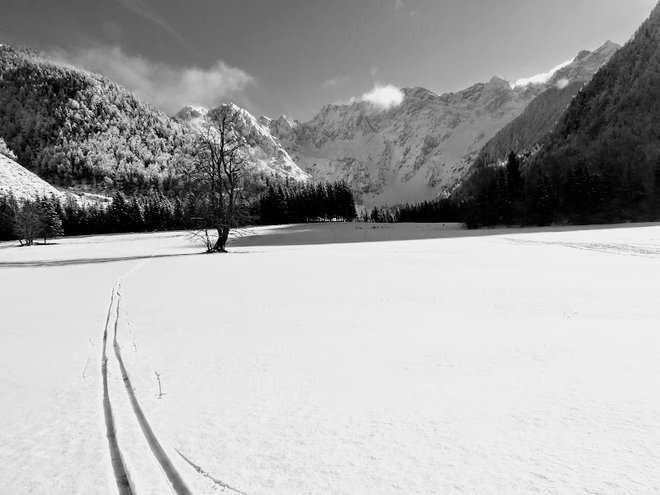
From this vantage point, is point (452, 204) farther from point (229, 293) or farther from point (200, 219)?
point (229, 293)

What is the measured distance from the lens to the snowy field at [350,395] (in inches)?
119

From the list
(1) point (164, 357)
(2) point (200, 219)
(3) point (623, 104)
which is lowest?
(1) point (164, 357)

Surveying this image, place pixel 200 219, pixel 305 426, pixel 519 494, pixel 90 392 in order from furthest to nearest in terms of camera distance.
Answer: pixel 200 219 < pixel 90 392 < pixel 305 426 < pixel 519 494

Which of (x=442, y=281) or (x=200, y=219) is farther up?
(x=200, y=219)

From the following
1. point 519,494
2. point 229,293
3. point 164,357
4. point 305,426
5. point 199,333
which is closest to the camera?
point 519,494

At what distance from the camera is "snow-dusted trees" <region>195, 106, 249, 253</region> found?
30.0 m

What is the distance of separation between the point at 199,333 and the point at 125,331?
1851mm

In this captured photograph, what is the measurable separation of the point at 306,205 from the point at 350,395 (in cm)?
11162

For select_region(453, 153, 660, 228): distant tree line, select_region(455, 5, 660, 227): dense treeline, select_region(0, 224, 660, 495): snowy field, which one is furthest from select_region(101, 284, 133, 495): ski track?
select_region(455, 5, 660, 227): dense treeline

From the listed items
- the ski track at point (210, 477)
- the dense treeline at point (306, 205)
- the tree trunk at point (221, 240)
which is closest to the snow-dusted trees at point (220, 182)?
the tree trunk at point (221, 240)

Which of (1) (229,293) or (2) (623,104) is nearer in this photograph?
(1) (229,293)

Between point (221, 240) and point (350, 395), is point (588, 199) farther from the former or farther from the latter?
point (350, 395)

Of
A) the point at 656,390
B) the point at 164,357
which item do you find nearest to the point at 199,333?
the point at 164,357

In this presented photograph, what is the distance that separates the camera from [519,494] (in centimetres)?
264
